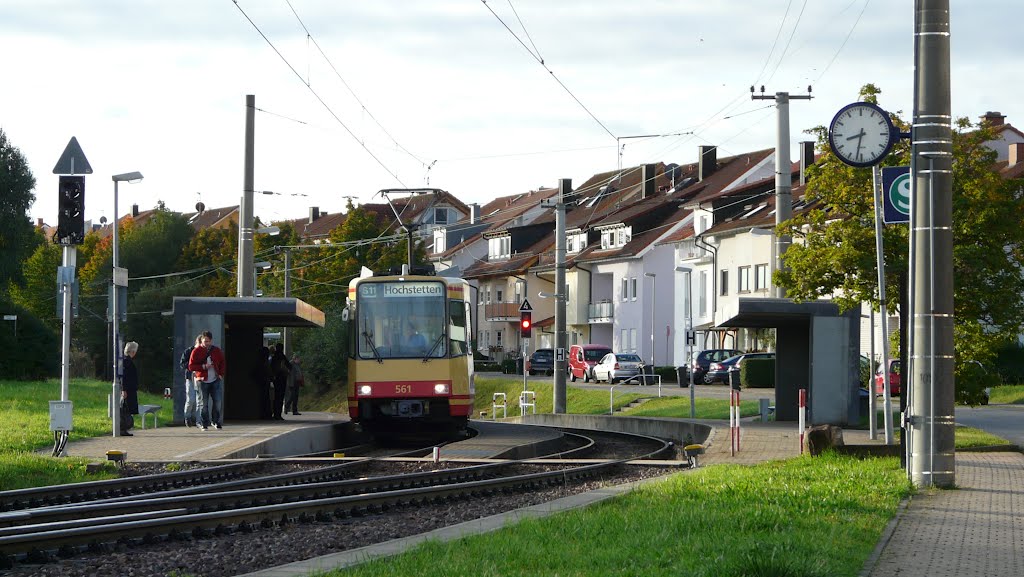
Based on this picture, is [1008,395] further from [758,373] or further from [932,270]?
[932,270]

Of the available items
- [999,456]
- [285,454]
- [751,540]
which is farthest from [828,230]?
[751,540]

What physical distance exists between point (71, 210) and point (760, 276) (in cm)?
5276

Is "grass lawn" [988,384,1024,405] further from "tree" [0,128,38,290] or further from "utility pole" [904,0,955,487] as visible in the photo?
"tree" [0,128,38,290]

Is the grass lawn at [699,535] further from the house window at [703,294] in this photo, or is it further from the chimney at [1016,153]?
the house window at [703,294]

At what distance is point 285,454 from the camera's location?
24.9 m

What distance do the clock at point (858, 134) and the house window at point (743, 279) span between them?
55593mm

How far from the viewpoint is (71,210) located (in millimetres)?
20922

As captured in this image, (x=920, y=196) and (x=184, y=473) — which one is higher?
(x=920, y=196)

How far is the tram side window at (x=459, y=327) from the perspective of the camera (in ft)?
91.9

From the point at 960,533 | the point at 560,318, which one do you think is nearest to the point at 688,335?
the point at 560,318

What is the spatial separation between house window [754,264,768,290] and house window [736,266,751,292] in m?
0.82

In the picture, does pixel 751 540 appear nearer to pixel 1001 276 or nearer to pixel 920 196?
pixel 920 196

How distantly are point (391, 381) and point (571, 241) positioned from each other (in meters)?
69.5

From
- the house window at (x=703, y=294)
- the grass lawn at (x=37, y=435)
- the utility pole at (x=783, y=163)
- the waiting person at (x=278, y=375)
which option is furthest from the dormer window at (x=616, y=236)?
the waiting person at (x=278, y=375)
